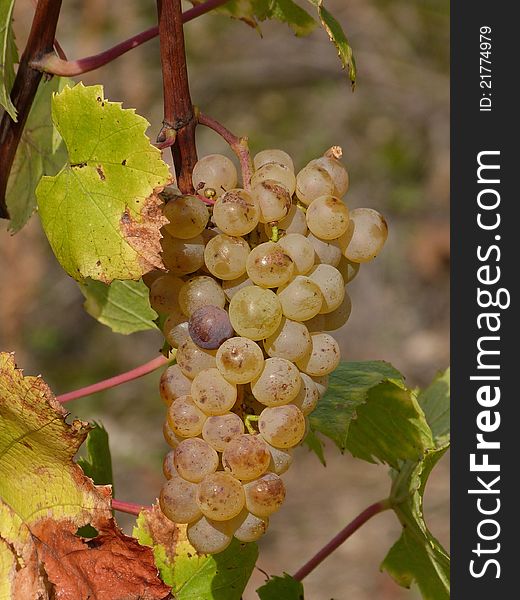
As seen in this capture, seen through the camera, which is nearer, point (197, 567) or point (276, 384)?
point (276, 384)

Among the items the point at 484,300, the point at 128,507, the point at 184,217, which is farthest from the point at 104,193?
the point at 484,300

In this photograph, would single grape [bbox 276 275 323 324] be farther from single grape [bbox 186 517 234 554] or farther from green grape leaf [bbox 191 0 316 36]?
green grape leaf [bbox 191 0 316 36]

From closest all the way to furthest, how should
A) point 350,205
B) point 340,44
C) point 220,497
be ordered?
1. point 220,497
2. point 340,44
3. point 350,205

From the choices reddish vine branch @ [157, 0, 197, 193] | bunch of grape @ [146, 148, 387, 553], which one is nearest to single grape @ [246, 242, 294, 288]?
bunch of grape @ [146, 148, 387, 553]

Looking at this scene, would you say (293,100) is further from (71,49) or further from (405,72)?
(71,49)

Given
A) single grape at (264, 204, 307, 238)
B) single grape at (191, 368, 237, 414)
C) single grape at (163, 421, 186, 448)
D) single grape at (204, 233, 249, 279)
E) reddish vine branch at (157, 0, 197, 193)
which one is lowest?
single grape at (163, 421, 186, 448)

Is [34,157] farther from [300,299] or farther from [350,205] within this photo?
[350,205]

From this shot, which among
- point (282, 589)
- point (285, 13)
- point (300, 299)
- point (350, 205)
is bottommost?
point (282, 589)
